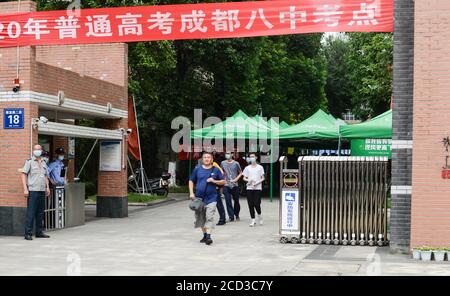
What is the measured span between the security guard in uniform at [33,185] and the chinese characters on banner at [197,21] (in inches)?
96.2

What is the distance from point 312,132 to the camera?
24.2 meters

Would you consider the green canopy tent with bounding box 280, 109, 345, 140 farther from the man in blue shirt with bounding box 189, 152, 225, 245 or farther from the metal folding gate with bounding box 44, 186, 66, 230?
the man in blue shirt with bounding box 189, 152, 225, 245

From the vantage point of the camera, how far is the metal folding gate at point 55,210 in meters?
14.4

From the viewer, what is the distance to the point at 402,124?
11227mm

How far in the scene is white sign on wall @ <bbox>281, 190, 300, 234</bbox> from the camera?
1257cm

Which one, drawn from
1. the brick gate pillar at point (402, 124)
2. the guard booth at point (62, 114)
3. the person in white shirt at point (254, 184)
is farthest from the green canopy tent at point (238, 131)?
the brick gate pillar at point (402, 124)

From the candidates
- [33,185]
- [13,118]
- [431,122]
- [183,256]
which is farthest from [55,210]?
[431,122]

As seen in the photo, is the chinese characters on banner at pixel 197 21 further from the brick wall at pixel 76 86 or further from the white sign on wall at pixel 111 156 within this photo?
the white sign on wall at pixel 111 156

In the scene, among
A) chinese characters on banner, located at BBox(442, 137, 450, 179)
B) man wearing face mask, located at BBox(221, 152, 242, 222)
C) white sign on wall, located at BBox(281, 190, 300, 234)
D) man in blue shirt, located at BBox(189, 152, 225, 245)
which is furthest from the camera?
man wearing face mask, located at BBox(221, 152, 242, 222)

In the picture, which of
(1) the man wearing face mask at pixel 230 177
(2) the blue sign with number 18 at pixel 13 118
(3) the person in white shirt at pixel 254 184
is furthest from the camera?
(1) the man wearing face mask at pixel 230 177

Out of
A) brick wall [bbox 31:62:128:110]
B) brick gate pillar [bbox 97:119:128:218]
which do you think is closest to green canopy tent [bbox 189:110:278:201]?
brick wall [bbox 31:62:128:110]

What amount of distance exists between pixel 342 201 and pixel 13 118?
23.2ft

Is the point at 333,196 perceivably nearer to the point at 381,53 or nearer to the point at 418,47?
the point at 418,47

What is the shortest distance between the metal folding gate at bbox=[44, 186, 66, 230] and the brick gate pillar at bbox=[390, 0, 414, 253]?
25.0 ft
